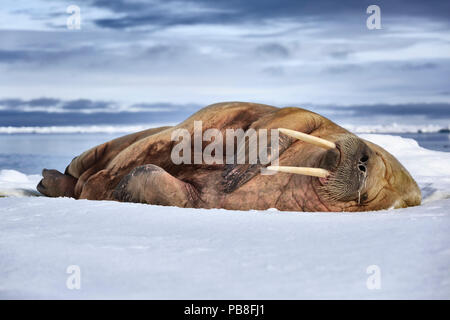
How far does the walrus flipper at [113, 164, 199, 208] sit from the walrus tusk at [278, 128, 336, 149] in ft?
4.93

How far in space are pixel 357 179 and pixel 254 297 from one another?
3.12 meters

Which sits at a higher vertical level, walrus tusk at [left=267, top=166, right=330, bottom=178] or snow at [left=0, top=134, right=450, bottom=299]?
walrus tusk at [left=267, top=166, right=330, bottom=178]

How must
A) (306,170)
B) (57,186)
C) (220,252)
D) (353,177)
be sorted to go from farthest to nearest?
(57,186) < (353,177) < (306,170) < (220,252)

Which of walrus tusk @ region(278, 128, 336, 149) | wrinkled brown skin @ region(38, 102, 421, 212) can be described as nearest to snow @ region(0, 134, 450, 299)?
wrinkled brown skin @ region(38, 102, 421, 212)

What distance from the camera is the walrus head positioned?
601 centimetres

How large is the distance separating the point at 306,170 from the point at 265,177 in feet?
2.75

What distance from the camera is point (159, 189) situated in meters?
6.68

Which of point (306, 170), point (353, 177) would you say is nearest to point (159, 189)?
point (306, 170)

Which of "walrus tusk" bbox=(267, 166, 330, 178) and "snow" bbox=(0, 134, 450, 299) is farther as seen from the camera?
"walrus tusk" bbox=(267, 166, 330, 178)

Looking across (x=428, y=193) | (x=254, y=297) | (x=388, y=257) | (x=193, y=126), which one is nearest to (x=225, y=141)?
(x=193, y=126)

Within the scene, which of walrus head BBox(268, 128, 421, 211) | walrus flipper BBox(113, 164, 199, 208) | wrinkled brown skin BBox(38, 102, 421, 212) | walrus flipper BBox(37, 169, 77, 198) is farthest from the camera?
walrus flipper BBox(37, 169, 77, 198)

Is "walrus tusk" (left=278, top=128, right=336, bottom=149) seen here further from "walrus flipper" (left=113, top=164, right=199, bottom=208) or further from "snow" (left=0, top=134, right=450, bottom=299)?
"walrus flipper" (left=113, top=164, right=199, bottom=208)

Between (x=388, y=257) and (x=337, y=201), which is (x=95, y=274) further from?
(x=337, y=201)

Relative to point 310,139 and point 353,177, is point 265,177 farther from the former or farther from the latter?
point 353,177
